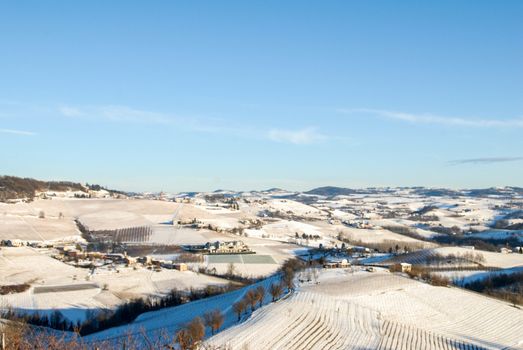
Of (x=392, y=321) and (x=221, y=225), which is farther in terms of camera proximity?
(x=221, y=225)

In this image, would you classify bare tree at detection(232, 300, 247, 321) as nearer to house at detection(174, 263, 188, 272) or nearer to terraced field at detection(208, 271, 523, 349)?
terraced field at detection(208, 271, 523, 349)

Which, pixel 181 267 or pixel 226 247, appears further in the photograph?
pixel 226 247

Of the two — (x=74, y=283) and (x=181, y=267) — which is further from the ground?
(x=181, y=267)

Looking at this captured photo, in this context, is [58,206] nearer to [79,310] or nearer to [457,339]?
[79,310]

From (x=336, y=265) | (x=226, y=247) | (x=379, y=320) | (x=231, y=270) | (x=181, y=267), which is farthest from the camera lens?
(x=226, y=247)

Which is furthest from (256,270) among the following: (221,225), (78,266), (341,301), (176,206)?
(176,206)

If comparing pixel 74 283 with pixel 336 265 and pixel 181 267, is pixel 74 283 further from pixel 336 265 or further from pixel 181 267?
pixel 336 265

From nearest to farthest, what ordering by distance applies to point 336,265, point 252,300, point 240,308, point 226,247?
point 240,308
point 252,300
point 336,265
point 226,247

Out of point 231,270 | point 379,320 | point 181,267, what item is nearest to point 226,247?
point 231,270

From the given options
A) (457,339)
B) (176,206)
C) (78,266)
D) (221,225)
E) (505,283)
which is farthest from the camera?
(176,206)
